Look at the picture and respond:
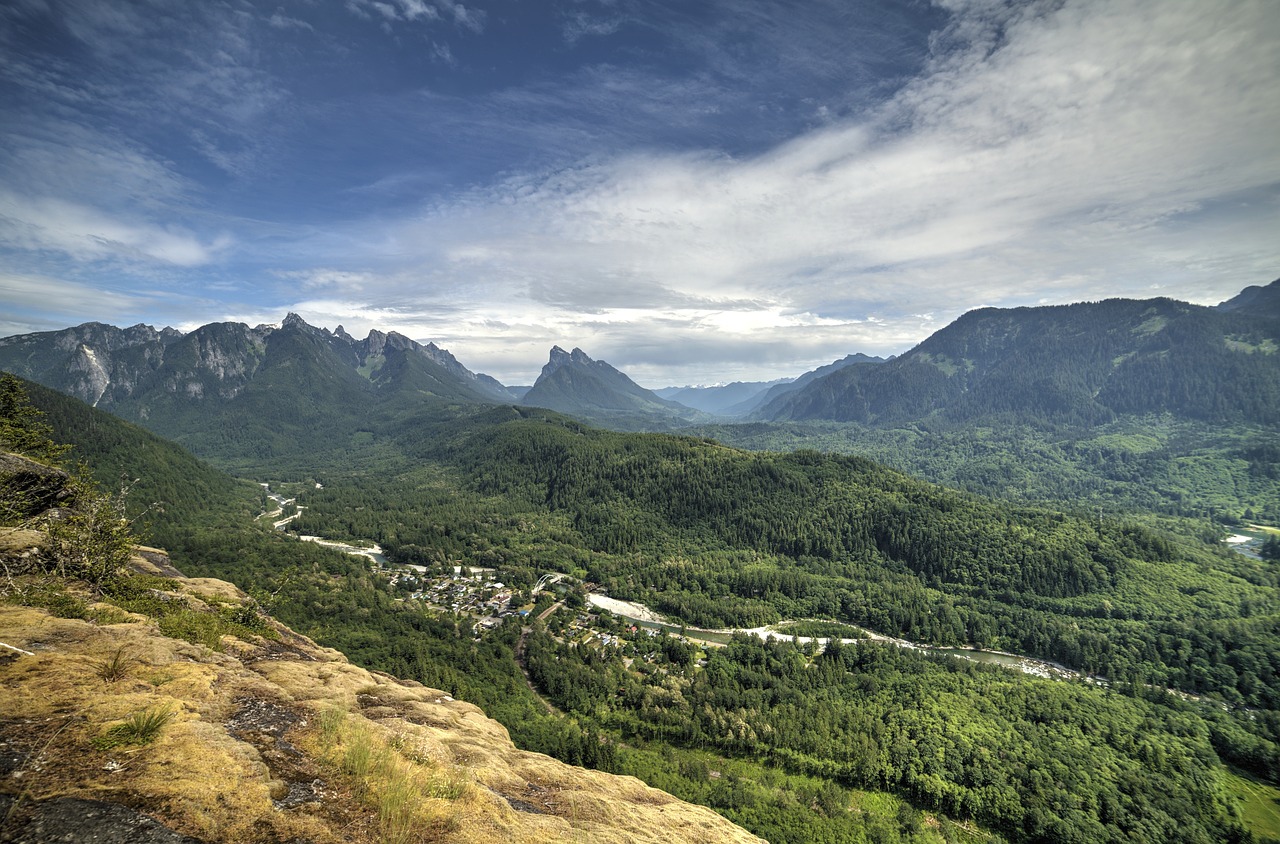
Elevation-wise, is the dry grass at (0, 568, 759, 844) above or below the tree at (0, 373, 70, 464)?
below

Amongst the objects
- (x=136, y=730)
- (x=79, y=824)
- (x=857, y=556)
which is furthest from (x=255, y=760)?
(x=857, y=556)

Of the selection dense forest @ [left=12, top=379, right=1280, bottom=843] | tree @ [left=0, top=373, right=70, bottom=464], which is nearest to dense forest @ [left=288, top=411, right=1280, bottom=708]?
dense forest @ [left=12, top=379, right=1280, bottom=843]

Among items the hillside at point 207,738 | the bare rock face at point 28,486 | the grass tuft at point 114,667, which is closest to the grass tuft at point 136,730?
the hillside at point 207,738

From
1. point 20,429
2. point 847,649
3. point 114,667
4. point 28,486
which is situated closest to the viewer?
point 114,667

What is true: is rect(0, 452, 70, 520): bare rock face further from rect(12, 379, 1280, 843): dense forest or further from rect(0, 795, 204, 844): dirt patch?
rect(0, 795, 204, 844): dirt patch

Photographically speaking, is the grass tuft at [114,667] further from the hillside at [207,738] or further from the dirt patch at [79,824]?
the dirt patch at [79,824]

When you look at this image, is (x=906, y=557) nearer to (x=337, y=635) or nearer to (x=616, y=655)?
(x=616, y=655)

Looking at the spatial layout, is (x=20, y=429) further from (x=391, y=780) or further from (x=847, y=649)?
(x=847, y=649)

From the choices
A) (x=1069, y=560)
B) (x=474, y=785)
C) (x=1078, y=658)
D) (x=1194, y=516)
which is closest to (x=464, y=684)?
(x=474, y=785)
